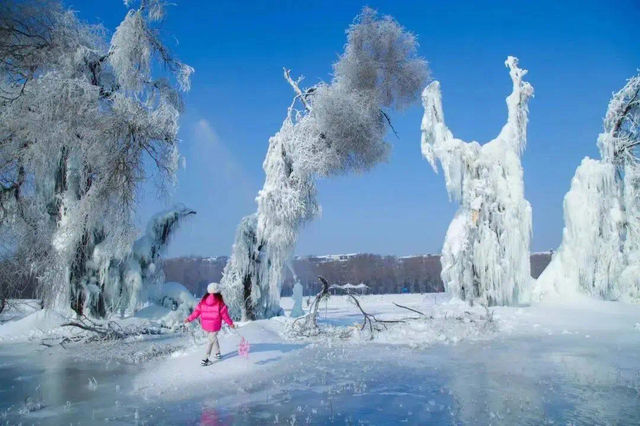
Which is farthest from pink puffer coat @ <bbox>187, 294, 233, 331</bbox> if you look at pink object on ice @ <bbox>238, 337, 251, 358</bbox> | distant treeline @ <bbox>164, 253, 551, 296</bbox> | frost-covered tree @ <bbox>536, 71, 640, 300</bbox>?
distant treeline @ <bbox>164, 253, 551, 296</bbox>

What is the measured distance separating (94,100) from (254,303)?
10.1m

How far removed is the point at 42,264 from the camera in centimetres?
991

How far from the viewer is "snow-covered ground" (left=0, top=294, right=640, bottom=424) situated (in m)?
5.15

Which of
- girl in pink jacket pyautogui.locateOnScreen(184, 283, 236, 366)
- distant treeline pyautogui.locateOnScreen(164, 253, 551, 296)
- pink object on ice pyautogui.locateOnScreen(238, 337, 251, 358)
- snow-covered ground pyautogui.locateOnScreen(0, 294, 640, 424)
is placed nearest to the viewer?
snow-covered ground pyautogui.locateOnScreen(0, 294, 640, 424)

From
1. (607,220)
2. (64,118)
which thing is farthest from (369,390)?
(607,220)

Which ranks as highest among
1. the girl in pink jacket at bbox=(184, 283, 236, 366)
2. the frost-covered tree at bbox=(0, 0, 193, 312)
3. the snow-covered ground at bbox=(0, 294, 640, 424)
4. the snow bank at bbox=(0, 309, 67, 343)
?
the frost-covered tree at bbox=(0, 0, 193, 312)

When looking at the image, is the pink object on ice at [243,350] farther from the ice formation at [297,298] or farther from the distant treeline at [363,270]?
the distant treeline at [363,270]

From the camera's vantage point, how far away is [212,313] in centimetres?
797

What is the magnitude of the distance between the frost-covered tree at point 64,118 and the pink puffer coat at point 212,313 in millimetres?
2317

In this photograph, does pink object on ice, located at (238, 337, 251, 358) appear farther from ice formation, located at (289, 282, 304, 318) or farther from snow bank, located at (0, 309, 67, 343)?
ice formation, located at (289, 282, 304, 318)

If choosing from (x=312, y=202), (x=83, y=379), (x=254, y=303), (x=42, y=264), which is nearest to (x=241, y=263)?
(x=254, y=303)

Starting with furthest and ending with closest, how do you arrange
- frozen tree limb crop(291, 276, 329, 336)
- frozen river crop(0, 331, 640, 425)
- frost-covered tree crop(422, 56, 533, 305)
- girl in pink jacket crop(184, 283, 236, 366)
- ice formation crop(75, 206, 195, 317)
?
frost-covered tree crop(422, 56, 533, 305), ice formation crop(75, 206, 195, 317), frozen tree limb crop(291, 276, 329, 336), girl in pink jacket crop(184, 283, 236, 366), frozen river crop(0, 331, 640, 425)

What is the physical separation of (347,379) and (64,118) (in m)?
6.00

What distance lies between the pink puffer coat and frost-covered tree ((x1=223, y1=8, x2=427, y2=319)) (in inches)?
309
